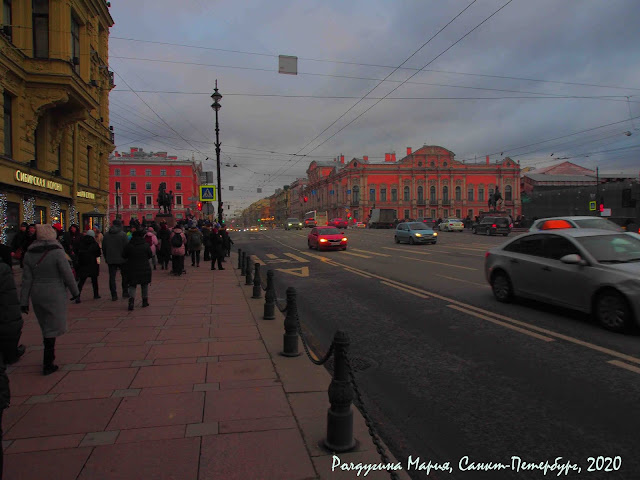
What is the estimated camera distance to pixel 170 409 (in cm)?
391

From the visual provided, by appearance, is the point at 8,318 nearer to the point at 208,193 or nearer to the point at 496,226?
the point at 208,193

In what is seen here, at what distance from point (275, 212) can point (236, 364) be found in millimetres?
176343

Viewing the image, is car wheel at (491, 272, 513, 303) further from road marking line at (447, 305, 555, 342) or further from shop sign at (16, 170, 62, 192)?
shop sign at (16, 170, 62, 192)

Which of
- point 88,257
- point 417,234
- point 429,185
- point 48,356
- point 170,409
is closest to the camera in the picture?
point 170,409

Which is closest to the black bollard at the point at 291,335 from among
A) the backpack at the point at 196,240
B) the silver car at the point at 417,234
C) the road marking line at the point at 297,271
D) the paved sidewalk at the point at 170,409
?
the paved sidewalk at the point at 170,409

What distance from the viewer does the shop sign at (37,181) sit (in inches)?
649

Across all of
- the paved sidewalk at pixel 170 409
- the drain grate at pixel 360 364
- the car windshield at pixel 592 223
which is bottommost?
the drain grate at pixel 360 364

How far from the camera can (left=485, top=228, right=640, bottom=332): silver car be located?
6.07m

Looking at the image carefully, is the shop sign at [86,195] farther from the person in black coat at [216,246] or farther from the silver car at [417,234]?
the silver car at [417,234]

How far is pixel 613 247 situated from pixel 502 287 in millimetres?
2140

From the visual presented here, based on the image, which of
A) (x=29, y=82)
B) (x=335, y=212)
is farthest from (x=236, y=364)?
(x=335, y=212)

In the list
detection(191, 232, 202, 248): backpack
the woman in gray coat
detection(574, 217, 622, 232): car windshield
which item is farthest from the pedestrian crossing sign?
the woman in gray coat

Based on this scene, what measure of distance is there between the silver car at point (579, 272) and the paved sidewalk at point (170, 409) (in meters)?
4.46

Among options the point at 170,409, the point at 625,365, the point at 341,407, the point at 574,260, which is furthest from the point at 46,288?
the point at 574,260
